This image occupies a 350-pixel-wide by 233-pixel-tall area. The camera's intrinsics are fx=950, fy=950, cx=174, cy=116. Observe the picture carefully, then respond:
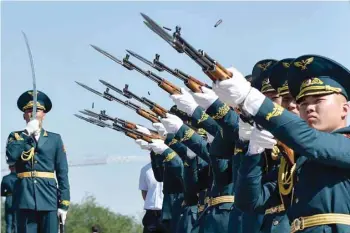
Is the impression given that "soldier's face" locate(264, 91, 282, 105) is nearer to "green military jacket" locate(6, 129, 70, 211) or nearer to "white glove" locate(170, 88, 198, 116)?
"white glove" locate(170, 88, 198, 116)

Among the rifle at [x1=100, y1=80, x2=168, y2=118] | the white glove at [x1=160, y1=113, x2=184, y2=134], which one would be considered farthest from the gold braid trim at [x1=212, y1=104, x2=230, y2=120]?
the rifle at [x1=100, y1=80, x2=168, y2=118]

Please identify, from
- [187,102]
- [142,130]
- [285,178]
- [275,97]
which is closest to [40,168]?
[142,130]

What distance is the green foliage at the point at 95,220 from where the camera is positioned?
3453 cm

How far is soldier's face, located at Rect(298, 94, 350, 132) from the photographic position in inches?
209

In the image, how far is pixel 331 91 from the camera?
5.41 meters

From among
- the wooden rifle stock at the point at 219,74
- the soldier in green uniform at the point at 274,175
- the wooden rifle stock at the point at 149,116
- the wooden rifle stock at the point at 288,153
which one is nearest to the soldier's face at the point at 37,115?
the wooden rifle stock at the point at 149,116

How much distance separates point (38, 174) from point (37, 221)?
62cm

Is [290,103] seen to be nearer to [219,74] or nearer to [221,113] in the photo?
[221,113]

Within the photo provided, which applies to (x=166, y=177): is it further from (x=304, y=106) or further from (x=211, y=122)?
(x=304, y=106)

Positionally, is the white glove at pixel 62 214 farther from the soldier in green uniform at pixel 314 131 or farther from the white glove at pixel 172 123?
the soldier in green uniform at pixel 314 131

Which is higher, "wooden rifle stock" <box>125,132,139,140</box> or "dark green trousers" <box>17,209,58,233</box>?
"wooden rifle stock" <box>125,132,139,140</box>

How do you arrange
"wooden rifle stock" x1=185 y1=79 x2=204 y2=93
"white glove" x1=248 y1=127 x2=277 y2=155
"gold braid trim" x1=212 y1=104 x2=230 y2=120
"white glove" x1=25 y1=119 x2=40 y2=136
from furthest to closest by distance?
"white glove" x1=25 y1=119 x2=40 y2=136, "wooden rifle stock" x1=185 y1=79 x2=204 y2=93, "gold braid trim" x1=212 y1=104 x2=230 y2=120, "white glove" x1=248 y1=127 x2=277 y2=155

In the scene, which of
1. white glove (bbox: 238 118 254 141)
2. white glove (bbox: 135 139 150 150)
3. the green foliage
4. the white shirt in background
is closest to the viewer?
white glove (bbox: 238 118 254 141)

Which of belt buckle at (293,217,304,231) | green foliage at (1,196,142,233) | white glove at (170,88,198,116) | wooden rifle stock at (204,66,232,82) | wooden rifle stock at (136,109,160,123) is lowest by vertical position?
belt buckle at (293,217,304,231)
